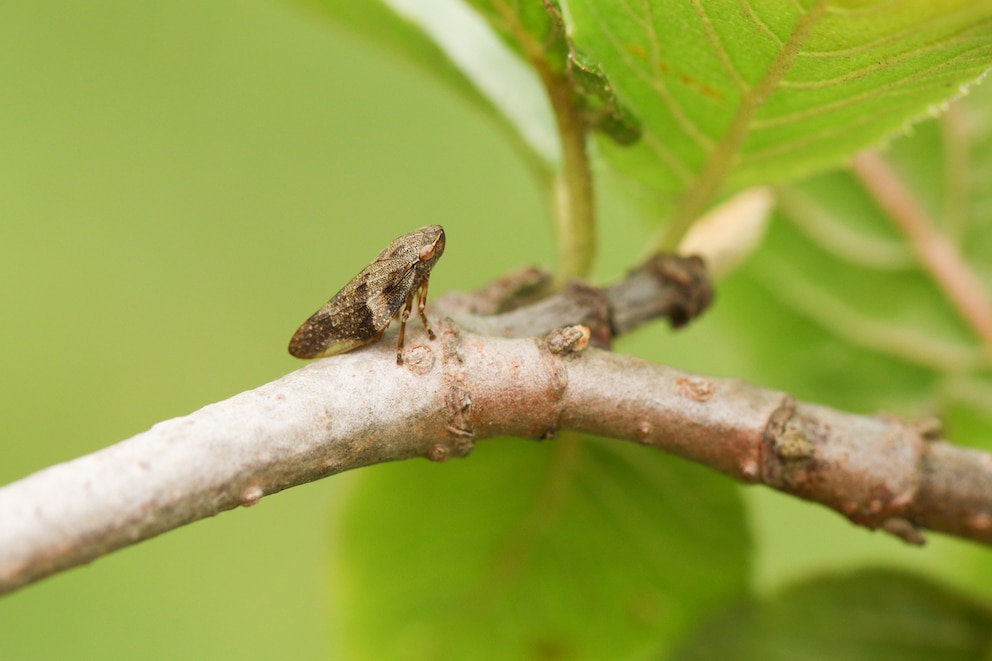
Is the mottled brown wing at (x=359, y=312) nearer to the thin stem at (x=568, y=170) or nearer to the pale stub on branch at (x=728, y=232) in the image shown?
the thin stem at (x=568, y=170)

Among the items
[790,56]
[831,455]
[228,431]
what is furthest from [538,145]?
[228,431]

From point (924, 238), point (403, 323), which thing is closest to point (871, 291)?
point (924, 238)

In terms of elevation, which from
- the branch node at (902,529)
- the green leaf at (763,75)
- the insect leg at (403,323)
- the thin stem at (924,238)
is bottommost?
the branch node at (902,529)

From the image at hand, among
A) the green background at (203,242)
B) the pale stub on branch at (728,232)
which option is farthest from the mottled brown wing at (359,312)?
the green background at (203,242)

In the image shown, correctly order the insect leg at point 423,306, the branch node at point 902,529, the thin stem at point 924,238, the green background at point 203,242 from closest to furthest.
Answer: the insect leg at point 423,306 → the branch node at point 902,529 → the thin stem at point 924,238 → the green background at point 203,242

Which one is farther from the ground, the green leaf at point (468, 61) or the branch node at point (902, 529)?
the green leaf at point (468, 61)

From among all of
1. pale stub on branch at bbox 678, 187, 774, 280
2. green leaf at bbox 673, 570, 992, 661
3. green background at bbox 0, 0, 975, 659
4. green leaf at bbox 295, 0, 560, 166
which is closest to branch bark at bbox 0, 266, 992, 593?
pale stub on branch at bbox 678, 187, 774, 280
